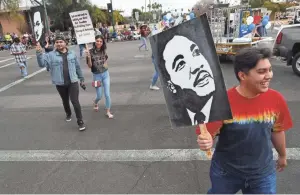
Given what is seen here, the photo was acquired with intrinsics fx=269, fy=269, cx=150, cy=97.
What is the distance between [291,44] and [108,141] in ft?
21.9

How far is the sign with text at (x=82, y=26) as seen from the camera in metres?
5.61

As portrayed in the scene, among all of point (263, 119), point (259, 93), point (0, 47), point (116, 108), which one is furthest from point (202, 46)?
point (0, 47)

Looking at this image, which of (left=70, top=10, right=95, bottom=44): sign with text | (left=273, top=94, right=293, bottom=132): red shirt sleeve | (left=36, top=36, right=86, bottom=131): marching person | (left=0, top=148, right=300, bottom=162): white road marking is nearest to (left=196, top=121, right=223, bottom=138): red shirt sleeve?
(left=273, top=94, right=293, bottom=132): red shirt sleeve

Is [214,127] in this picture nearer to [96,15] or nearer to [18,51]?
[18,51]

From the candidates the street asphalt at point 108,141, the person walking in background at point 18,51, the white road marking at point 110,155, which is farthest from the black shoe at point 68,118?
the person walking in background at point 18,51

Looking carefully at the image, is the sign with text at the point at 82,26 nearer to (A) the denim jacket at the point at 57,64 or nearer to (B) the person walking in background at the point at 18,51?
(A) the denim jacket at the point at 57,64

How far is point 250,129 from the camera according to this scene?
71.7 inches

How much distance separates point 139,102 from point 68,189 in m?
3.71

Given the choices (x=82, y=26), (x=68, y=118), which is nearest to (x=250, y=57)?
(x=82, y=26)

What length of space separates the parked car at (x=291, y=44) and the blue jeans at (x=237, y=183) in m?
7.28

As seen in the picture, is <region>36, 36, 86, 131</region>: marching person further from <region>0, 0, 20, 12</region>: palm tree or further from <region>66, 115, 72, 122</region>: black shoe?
<region>0, 0, 20, 12</region>: palm tree

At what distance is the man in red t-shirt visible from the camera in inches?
69.4

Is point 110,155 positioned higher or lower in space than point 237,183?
lower

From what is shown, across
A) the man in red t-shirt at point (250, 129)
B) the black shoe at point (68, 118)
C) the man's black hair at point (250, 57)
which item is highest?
the man's black hair at point (250, 57)
